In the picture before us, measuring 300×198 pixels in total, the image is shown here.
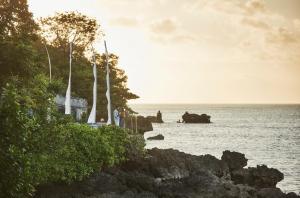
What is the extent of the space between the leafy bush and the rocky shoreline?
0.66 metres

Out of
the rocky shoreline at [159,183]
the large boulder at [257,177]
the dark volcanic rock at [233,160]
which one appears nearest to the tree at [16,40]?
the rocky shoreline at [159,183]

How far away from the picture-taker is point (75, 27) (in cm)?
7425

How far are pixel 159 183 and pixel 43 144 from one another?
34.0 feet

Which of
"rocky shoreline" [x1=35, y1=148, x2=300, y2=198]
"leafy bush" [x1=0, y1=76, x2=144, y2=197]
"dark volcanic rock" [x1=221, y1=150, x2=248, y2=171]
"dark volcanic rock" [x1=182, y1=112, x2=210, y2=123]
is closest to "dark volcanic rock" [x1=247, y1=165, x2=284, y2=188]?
"rocky shoreline" [x1=35, y1=148, x2=300, y2=198]

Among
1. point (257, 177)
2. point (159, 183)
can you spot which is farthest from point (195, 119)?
point (159, 183)

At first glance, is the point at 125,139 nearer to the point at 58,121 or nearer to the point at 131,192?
the point at 131,192

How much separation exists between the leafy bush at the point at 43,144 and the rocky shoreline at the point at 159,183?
2.16ft

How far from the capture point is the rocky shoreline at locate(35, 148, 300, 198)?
27.7 m

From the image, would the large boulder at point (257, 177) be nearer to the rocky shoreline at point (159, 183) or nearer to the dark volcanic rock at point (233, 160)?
the rocky shoreline at point (159, 183)

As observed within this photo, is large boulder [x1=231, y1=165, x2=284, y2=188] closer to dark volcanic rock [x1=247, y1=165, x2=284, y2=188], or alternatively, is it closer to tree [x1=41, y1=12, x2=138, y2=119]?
dark volcanic rock [x1=247, y1=165, x2=284, y2=188]

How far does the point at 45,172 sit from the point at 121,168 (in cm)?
1079

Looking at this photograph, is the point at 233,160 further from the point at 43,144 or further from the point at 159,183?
the point at 43,144

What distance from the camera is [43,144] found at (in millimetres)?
23375

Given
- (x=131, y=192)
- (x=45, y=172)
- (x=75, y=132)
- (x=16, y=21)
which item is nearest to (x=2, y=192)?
(x=45, y=172)
